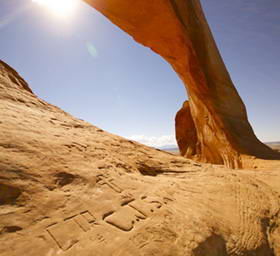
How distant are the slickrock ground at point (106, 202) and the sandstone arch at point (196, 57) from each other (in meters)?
5.60

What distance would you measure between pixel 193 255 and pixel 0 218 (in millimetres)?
1523

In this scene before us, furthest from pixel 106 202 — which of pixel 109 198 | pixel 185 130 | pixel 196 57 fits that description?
pixel 185 130

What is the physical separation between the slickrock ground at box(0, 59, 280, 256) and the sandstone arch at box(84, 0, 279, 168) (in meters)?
5.60

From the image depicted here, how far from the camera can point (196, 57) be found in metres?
9.45

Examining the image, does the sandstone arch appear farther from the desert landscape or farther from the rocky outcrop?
the rocky outcrop

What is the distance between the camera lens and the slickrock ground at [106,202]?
5.03 feet

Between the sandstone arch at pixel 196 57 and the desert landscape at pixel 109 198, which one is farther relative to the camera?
the sandstone arch at pixel 196 57

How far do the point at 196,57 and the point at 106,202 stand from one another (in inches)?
355

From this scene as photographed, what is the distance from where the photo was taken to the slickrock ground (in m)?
1.53

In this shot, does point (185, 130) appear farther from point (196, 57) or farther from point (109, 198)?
point (109, 198)

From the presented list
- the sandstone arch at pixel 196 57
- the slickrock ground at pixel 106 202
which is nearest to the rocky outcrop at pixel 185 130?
the sandstone arch at pixel 196 57

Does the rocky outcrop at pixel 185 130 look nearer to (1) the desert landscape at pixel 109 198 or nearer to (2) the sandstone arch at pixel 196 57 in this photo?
(2) the sandstone arch at pixel 196 57

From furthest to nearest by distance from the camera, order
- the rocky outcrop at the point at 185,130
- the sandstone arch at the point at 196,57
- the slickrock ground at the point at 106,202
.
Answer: the rocky outcrop at the point at 185,130 < the sandstone arch at the point at 196,57 < the slickrock ground at the point at 106,202

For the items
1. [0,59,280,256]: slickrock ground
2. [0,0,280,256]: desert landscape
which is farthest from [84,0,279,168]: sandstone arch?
[0,59,280,256]: slickrock ground
